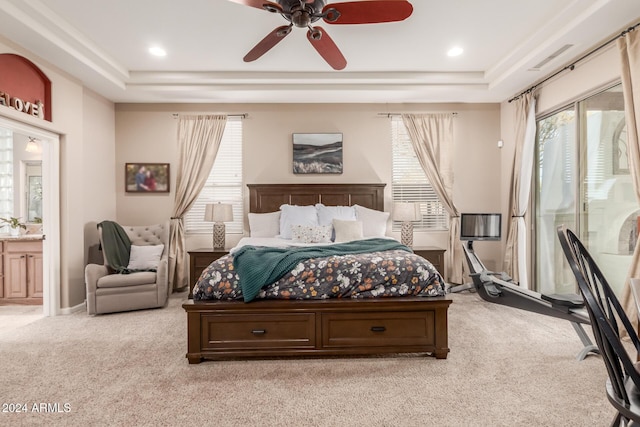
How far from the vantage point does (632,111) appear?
3012 millimetres

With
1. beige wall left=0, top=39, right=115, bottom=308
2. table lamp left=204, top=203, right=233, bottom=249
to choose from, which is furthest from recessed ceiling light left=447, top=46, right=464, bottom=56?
beige wall left=0, top=39, right=115, bottom=308

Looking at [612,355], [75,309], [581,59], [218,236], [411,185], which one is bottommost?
[75,309]

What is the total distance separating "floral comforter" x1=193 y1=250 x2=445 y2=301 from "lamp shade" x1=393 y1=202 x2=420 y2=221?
208cm

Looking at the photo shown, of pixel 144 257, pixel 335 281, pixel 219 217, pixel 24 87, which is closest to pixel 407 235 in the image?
pixel 335 281

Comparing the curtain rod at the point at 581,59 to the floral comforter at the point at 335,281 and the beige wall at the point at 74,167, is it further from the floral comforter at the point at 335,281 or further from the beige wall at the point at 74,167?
the beige wall at the point at 74,167

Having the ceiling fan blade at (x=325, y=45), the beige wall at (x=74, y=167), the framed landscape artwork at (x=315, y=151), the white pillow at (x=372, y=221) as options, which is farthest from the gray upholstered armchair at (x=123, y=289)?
the ceiling fan blade at (x=325, y=45)

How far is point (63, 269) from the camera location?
13.7ft

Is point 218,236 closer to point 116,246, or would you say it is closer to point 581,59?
point 116,246

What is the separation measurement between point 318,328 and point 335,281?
1.24ft

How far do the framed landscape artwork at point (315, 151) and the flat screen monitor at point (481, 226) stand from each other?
6.70 feet

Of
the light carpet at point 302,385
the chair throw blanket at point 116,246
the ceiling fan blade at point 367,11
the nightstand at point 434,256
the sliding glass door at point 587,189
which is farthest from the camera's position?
the nightstand at point 434,256

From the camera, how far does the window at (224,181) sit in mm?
5371

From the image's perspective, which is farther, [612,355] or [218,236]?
[218,236]

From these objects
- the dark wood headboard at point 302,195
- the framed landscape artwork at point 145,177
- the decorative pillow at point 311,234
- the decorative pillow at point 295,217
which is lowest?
the decorative pillow at point 311,234
